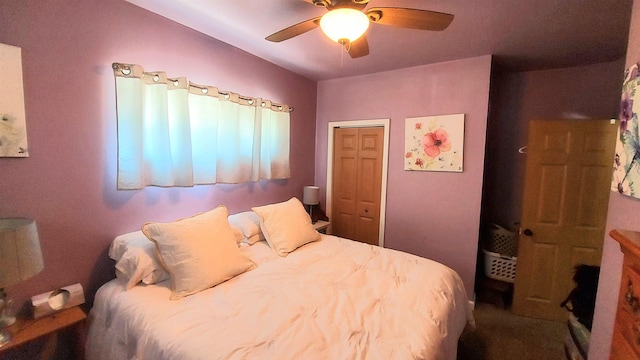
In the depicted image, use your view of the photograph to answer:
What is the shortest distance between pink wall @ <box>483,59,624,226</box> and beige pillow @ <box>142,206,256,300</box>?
2.78m

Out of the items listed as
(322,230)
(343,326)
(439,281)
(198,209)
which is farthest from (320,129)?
(343,326)

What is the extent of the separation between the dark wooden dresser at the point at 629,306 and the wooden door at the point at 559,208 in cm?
181

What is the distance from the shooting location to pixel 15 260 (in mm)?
1158

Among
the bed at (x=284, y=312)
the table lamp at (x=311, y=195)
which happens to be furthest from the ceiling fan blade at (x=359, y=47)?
the table lamp at (x=311, y=195)

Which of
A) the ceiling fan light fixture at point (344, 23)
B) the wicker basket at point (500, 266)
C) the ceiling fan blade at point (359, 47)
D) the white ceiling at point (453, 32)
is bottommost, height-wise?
the wicker basket at point (500, 266)

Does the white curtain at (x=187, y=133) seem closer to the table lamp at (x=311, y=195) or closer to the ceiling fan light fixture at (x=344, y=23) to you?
the table lamp at (x=311, y=195)

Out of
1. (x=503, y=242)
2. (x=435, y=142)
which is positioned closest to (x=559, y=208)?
(x=503, y=242)

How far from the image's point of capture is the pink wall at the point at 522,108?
257 centimetres

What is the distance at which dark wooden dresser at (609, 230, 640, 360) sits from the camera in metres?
0.82

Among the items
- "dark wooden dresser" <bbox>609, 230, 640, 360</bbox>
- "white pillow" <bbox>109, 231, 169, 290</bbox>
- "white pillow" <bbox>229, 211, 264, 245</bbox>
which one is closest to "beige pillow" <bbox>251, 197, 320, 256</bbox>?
"white pillow" <bbox>229, 211, 264, 245</bbox>

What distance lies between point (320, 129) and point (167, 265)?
2.48 meters

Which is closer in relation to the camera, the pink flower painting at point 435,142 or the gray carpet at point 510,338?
the gray carpet at point 510,338

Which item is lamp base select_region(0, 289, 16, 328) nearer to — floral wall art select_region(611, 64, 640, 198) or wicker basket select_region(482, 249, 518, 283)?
floral wall art select_region(611, 64, 640, 198)

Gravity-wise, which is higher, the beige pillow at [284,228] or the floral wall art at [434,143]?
the floral wall art at [434,143]
